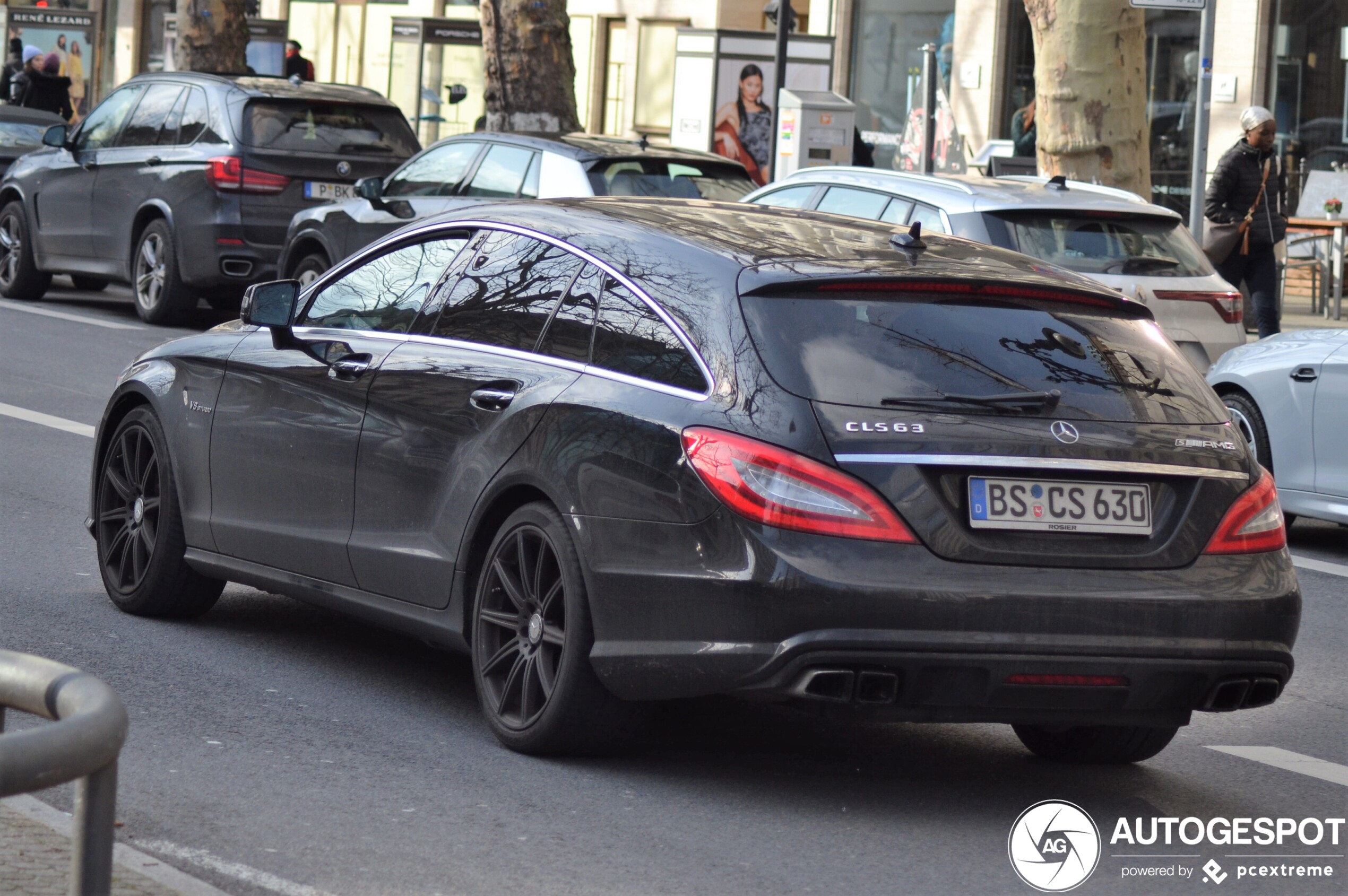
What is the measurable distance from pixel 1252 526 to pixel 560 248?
2.00 m

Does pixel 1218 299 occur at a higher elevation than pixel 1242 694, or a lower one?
higher

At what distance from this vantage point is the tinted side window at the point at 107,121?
18203 millimetres

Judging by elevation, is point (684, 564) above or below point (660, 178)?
below

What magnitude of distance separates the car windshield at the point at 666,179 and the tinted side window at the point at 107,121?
5.36 meters

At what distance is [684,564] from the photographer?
523cm

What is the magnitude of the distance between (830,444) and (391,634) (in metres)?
2.71

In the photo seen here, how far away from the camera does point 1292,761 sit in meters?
6.26

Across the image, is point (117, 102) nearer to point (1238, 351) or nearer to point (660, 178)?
point (660, 178)

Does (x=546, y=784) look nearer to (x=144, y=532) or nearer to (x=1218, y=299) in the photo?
(x=144, y=532)

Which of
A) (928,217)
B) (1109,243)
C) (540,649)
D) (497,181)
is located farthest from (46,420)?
(540,649)

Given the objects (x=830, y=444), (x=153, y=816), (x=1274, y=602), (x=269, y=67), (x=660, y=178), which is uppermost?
(x=269, y=67)

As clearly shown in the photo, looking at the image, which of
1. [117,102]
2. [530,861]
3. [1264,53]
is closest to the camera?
[530,861]

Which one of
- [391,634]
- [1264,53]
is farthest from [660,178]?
[1264,53]

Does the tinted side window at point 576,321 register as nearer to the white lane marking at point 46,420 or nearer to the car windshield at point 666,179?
the white lane marking at point 46,420
